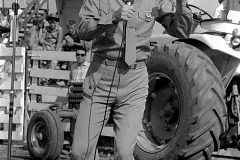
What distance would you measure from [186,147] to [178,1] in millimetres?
2538

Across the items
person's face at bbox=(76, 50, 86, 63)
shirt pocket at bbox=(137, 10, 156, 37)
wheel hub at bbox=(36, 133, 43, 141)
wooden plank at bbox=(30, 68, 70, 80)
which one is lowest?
wheel hub at bbox=(36, 133, 43, 141)

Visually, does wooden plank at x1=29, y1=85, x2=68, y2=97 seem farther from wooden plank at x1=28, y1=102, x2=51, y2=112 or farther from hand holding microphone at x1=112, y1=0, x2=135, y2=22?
hand holding microphone at x1=112, y1=0, x2=135, y2=22

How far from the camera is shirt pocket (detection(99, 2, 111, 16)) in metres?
5.05

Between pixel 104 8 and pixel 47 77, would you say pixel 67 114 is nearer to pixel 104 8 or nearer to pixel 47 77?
pixel 47 77

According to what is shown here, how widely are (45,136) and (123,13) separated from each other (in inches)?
209

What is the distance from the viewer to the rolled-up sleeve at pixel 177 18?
16.3 feet

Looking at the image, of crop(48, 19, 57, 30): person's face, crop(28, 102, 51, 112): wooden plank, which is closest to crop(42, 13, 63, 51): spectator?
crop(48, 19, 57, 30): person's face

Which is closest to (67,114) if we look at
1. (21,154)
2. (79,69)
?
(21,154)

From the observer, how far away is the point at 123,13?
15.4 feet

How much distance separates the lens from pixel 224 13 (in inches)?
293

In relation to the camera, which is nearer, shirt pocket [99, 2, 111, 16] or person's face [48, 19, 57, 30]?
shirt pocket [99, 2, 111, 16]

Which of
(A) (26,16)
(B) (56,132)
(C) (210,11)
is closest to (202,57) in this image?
(C) (210,11)

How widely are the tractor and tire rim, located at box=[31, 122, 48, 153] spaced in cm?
213

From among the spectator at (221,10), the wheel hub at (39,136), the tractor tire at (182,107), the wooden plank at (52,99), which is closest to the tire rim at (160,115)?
the tractor tire at (182,107)
